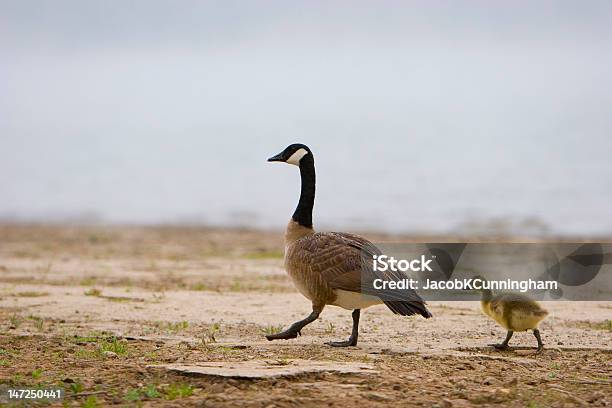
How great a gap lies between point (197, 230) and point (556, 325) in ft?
47.4

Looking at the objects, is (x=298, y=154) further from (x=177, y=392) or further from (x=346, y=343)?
(x=177, y=392)

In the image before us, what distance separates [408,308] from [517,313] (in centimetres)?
112

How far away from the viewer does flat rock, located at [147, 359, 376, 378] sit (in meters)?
6.92

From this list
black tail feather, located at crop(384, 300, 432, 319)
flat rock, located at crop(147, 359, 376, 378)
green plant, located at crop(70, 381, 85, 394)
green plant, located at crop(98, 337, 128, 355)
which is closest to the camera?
green plant, located at crop(70, 381, 85, 394)

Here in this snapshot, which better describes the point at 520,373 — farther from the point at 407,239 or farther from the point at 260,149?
the point at 260,149

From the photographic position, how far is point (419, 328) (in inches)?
390

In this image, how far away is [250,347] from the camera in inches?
333

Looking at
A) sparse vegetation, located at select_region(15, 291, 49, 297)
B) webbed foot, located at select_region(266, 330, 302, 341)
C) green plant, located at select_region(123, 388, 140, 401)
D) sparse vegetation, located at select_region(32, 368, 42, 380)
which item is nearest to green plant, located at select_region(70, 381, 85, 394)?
green plant, located at select_region(123, 388, 140, 401)

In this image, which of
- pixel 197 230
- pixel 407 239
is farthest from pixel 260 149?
pixel 407 239

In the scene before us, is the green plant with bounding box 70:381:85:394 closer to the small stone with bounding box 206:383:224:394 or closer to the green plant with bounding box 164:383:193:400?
the green plant with bounding box 164:383:193:400

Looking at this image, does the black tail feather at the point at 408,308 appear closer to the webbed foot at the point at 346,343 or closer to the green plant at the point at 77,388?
the webbed foot at the point at 346,343

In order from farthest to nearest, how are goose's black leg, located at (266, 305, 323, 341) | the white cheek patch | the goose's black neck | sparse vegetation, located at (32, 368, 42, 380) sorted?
1. the white cheek patch
2. the goose's black neck
3. goose's black leg, located at (266, 305, 323, 341)
4. sparse vegetation, located at (32, 368, 42, 380)

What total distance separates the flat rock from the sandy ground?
0.6 inches

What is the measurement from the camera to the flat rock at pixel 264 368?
692 cm
